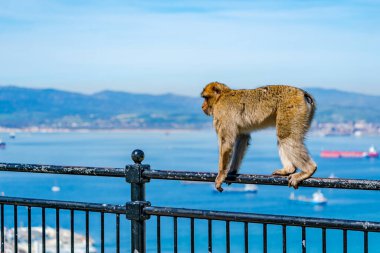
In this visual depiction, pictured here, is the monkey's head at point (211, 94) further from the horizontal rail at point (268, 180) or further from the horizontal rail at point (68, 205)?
the horizontal rail at point (68, 205)

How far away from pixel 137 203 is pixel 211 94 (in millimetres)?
1300

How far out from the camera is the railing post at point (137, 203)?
4.92 metres

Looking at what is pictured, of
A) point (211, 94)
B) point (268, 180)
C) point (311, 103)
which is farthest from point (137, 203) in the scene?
point (311, 103)

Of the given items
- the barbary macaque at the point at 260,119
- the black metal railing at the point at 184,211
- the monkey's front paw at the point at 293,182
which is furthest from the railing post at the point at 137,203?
the monkey's front paw at the point at 293,182

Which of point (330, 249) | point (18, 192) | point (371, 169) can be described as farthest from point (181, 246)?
point (371, 169)

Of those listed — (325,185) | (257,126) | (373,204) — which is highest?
(257,126)

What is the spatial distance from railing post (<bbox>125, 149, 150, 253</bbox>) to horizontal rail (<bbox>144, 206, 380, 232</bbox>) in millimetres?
61

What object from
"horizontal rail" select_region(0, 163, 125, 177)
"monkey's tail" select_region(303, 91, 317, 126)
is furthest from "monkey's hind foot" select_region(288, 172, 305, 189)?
"horizontal rail" select_region(0, 163, 125, 177)

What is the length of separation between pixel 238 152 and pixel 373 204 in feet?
274

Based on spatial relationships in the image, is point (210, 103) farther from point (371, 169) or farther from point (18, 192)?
point (371, 169)

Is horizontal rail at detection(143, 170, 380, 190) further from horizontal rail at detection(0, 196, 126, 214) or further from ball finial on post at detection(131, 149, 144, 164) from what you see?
horizontal rail at detection(0, 196, 126, 214)

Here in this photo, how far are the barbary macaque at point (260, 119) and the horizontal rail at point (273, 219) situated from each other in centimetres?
29

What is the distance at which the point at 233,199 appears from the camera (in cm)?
10288

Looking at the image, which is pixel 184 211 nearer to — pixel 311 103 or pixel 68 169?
pixel 68 169
